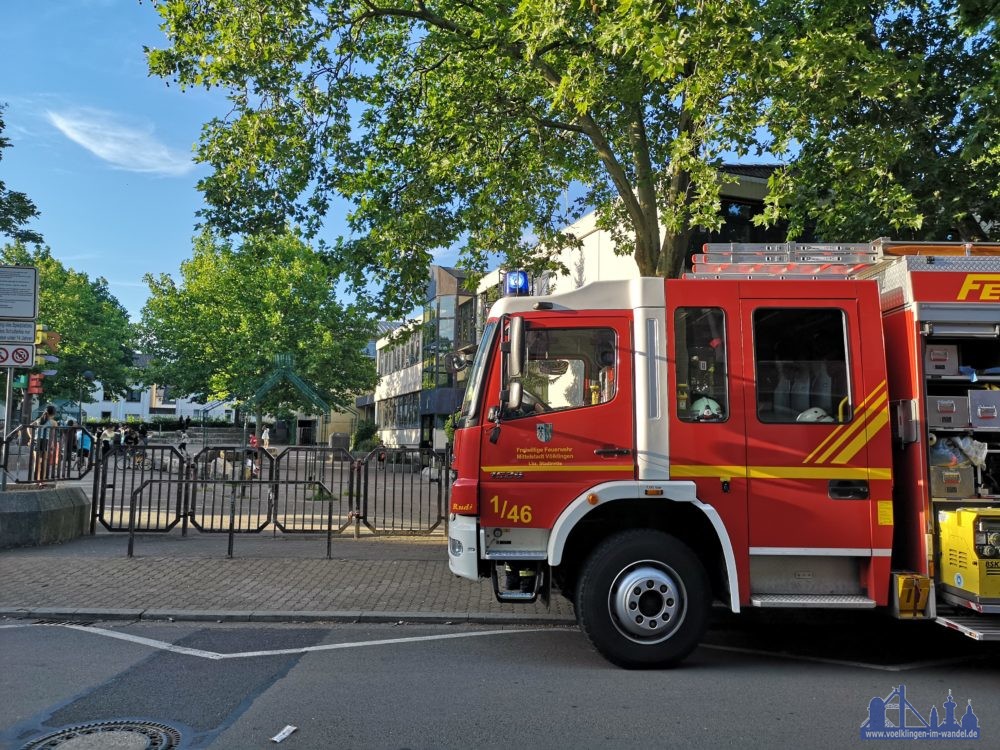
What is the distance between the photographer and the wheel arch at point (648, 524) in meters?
5.77

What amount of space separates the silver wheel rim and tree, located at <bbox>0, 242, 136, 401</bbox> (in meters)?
45.0

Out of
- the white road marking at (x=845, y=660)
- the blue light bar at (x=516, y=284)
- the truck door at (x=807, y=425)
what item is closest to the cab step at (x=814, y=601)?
the truck door at (x=807, y=425)

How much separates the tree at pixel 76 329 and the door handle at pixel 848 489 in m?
45.8

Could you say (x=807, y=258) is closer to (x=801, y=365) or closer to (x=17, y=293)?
(x=801, y=365)

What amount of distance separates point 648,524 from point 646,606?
0.64m

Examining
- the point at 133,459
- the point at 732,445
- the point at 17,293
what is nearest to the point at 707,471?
the point at 732,445

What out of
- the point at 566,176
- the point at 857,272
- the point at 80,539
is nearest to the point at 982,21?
the point at 857,272

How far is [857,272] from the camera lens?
660cm

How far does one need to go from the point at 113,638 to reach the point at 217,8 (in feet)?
26.6

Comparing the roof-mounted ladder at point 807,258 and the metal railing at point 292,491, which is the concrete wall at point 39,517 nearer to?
the metal railing at point 292,491

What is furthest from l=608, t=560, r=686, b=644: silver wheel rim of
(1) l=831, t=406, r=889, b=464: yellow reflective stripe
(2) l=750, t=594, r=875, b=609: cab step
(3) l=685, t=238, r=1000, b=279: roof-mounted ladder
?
(3) l=685, t=238, r=1000, b=279: roof-mounted ladder

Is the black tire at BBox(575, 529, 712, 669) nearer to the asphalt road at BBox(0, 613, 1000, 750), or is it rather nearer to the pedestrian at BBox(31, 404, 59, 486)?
the asphalt road at BBox(0, 613, 1000, 750)

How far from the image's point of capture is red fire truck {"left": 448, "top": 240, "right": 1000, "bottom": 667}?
5.75 meters

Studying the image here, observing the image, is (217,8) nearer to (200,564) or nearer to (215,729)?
(200,564)
